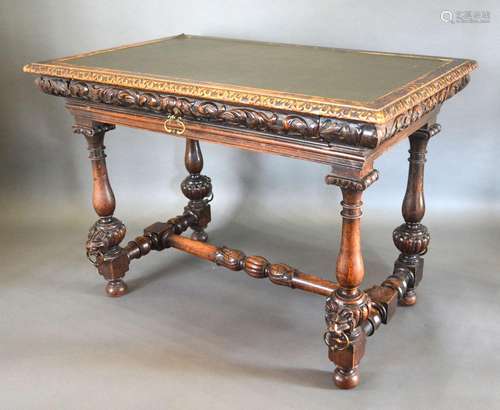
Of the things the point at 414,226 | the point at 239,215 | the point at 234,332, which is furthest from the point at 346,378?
the point at 239,215

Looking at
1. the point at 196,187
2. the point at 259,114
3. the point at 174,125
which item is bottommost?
the point at 196,187

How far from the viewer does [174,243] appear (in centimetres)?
306

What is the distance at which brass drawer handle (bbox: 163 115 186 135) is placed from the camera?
2311 millimetres

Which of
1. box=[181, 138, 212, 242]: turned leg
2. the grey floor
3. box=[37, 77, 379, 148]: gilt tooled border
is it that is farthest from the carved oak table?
box=[181, 138, 212, 242]: turned leg

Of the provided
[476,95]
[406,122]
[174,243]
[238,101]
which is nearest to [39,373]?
[174,243]

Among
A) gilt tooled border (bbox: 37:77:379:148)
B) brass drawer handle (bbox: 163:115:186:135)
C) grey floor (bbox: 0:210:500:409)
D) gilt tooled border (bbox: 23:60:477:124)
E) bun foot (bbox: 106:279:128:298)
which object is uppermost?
gilt tooled border (bbox: 23:60:477:124)

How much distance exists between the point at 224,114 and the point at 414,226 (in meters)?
1.03

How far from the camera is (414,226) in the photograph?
108 inches

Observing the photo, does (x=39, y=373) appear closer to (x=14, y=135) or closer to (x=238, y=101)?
(x=238, y=101)

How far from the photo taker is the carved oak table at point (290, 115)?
6.47 feet

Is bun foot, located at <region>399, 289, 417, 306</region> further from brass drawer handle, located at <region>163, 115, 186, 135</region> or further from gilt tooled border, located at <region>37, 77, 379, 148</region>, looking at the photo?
brass drawer handle, located at <region>163, 115, 186, 135</region>

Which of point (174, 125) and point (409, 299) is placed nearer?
point (174, 125)

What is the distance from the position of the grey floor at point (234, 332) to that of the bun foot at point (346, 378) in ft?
0.12

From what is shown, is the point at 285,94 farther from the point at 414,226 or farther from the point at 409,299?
the point at 409,299
